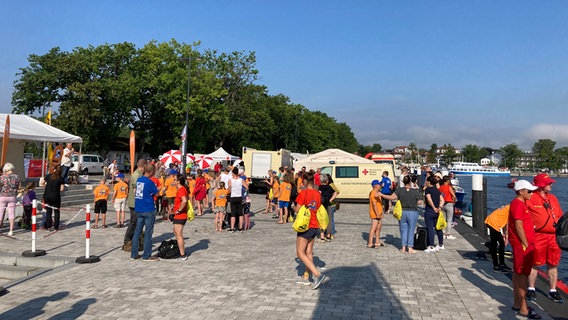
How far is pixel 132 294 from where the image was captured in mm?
6180

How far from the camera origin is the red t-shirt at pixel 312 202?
6.79m

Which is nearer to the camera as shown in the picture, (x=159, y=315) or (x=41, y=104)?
(x=159, y=315)

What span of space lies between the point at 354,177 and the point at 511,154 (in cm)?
17490

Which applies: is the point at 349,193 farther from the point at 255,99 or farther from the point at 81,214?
the point at 255,99

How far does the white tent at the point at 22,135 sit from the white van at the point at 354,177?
12.3 meters

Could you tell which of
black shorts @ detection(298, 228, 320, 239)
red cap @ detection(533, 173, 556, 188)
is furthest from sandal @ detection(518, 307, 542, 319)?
black shorts @ detection(298, 228, 320, 239)

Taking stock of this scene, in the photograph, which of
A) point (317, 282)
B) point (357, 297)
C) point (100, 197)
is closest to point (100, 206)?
point (100, 197)

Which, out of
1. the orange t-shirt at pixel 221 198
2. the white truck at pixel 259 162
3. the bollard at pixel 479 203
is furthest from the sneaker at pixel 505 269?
the white truck at pixel 259 162

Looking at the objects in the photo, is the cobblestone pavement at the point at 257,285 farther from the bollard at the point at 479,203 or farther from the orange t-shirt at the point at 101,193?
the bollard at the point at 479,203

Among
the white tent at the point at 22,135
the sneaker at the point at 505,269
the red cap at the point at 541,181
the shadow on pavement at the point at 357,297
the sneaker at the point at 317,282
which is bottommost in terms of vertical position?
the shadow on pavement at the point at 357,297

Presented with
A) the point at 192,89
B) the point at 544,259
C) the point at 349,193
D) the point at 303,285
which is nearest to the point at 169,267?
the point at 303,285

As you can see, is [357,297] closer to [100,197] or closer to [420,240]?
[420,240]

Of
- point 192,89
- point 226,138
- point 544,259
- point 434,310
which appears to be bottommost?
Result: point 434,310

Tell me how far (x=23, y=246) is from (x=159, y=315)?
6.07 meters
